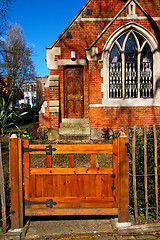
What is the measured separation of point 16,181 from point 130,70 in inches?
289

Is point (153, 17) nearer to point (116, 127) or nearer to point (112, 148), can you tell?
point (116, 127)

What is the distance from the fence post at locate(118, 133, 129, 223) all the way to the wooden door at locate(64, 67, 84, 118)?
6860mm

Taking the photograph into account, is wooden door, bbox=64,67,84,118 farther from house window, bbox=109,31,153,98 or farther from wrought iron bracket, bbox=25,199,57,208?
wrought iron bracket, bbox=25,199,57,208

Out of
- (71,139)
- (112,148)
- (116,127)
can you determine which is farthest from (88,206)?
(116,127)

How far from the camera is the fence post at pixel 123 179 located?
3.28 meters

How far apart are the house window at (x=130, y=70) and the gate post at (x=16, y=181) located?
6.48 metres

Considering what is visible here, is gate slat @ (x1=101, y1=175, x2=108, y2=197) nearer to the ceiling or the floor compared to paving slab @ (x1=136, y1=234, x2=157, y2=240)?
nearer to the ceiling

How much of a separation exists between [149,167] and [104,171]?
83cm

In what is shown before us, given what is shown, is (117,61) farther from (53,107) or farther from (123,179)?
(123,179)

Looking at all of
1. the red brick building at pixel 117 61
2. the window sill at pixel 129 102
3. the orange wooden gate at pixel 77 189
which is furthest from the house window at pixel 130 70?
the orange wooden gate at pixel 77 189

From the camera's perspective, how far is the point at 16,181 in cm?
326

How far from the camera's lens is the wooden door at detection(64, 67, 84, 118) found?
9945 mm


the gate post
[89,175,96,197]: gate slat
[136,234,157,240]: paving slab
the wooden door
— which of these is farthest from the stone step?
[136,234,157,240]: paving slab

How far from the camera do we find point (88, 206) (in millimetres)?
3348
